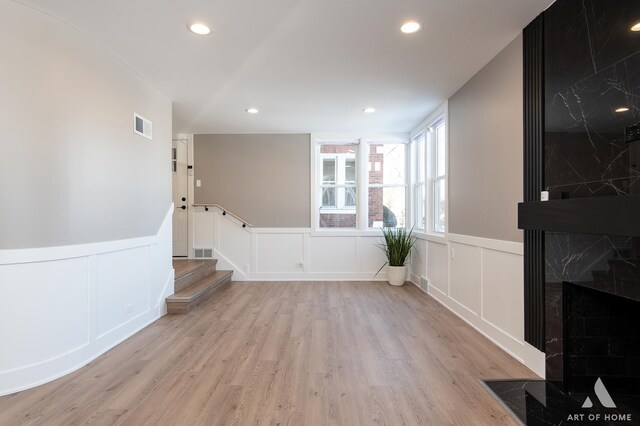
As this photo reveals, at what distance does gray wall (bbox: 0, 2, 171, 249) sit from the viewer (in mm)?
2166

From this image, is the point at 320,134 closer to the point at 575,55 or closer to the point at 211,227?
the point at 211,227

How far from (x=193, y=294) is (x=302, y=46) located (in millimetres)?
3059

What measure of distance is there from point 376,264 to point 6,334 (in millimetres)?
4752

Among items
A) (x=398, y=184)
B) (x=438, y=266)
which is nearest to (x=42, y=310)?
(x=438, y=266)

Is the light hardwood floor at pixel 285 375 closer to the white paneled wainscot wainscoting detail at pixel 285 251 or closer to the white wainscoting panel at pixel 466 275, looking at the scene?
the white wainscoting panel at pixel 466 275

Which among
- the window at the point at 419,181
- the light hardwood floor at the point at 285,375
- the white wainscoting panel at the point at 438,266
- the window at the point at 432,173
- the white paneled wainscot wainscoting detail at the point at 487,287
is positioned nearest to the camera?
the light hardwood floor at the point at 285,375

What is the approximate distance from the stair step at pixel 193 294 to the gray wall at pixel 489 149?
3224 millimetres

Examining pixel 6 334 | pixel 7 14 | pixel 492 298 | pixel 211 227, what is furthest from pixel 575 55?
pixel 211 227

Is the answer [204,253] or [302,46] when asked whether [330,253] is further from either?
[302,46]

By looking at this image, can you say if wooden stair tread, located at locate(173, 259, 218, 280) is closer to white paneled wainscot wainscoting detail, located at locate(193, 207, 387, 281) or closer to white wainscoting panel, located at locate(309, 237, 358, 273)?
white paneled wainscot wainscoting detail, located at locate(193, 207, 387, 281)

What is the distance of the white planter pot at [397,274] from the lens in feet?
17.8

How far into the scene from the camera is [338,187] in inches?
237

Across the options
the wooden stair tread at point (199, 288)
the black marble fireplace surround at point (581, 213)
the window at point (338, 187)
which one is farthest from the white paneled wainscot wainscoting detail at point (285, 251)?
the black marble fireplace surround at point (581, 213)

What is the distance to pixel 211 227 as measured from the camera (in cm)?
584
